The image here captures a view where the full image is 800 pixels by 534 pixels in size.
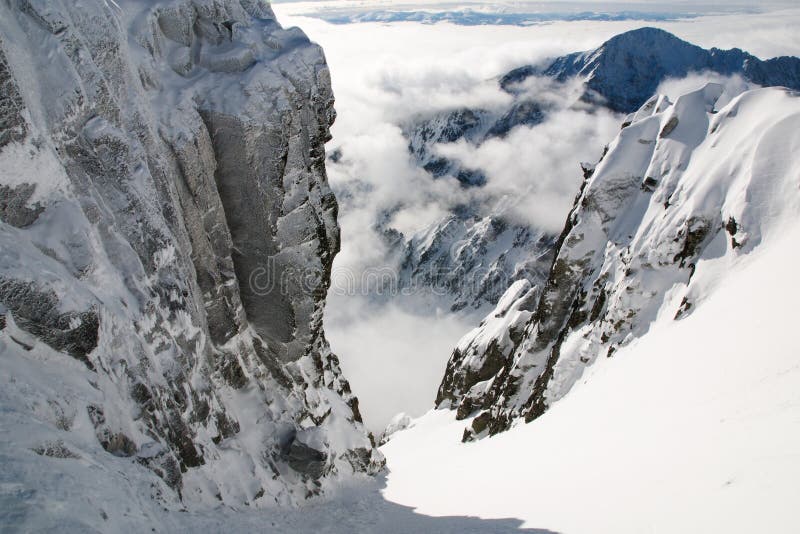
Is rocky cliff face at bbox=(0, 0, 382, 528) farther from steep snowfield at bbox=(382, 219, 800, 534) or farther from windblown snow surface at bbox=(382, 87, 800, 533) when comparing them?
windblown snow surface at bbox=(382, 87, 800, 533)

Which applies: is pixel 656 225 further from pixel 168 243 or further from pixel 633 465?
pixel 168 243

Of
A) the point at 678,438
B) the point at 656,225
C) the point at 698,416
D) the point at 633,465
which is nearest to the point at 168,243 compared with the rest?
the point at 633,465

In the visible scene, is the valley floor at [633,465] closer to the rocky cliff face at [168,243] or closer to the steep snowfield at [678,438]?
the steep snowfield at [678,438]

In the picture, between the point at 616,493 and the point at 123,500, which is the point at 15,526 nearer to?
the point at 123,500

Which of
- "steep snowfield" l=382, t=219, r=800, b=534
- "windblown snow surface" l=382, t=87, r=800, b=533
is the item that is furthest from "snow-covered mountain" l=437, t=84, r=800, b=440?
"steep snowfield" l=382, t=219, r=800, b=534

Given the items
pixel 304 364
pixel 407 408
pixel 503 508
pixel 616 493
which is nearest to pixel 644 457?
pixel 616 493

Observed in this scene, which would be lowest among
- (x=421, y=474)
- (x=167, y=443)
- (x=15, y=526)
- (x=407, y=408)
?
(x=407, y=408)
